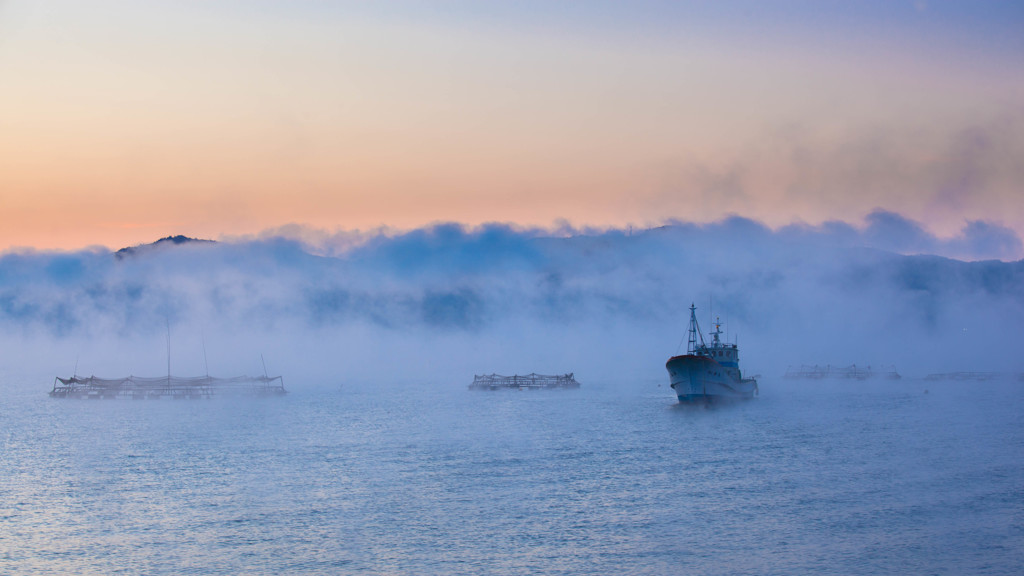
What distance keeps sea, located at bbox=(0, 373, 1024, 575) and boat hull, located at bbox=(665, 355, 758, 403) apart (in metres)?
9.35

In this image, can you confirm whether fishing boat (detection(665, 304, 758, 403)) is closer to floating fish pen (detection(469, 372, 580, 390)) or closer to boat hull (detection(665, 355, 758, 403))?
boat hull (detection(665, 355, 758, 403))

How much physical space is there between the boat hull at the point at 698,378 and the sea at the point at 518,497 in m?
9.35

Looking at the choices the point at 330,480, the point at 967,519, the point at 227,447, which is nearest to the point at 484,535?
the point at 330,480

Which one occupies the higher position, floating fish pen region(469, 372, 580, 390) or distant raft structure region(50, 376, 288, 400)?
distant raft structure region(50, 376, 288, 400)

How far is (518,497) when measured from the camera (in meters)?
59.8

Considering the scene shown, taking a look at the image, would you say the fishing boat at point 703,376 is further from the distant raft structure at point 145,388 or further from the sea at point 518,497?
the distant raft structure at point 145,388

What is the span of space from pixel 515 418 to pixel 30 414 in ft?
261

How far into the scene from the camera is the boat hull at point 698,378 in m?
123

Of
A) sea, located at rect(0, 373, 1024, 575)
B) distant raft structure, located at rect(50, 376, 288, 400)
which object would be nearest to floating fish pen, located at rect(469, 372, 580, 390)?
distant raft structure, located at rect(50, 376, 288, 400)

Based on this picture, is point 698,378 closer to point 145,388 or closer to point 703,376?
point 703,376

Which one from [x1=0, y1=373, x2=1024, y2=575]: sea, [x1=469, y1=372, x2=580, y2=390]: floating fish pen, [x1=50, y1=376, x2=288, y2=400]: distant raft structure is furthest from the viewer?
[x1=469, y1=372, x2=580, y2=390]: floating fish pen

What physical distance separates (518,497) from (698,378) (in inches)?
2735

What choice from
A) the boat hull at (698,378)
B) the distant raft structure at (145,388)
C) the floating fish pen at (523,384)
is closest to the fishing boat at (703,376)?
the boat hull at (698,378)

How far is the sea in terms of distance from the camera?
45375 mm
